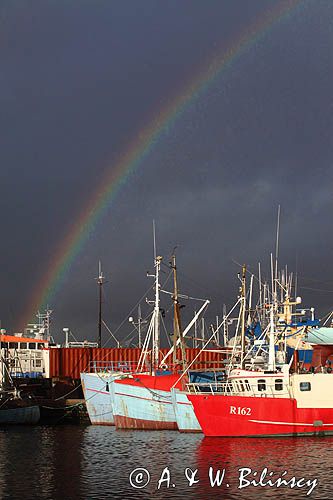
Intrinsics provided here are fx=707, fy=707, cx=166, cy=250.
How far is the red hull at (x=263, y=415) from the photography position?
53.8 metres

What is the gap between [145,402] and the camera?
62594 millimetres

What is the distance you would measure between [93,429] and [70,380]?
1937 cm

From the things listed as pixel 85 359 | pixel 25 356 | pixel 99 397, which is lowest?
pixel 99 397

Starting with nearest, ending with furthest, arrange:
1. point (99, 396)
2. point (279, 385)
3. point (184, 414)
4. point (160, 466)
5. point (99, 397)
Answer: point (160, 466)
point (279, 385)
point (184, 414)
point (99, 396)
point (99, 397)

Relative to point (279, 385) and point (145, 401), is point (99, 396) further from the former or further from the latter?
point (279, 385)

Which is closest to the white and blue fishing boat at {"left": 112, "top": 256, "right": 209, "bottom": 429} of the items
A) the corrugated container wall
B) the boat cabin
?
the corrugated container wall

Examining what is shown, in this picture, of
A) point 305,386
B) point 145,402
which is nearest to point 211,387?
point 305,386

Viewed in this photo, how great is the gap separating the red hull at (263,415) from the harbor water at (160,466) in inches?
37.1

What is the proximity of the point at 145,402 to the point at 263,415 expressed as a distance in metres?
12.7

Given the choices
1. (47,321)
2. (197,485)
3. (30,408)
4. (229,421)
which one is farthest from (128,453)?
(47,321)

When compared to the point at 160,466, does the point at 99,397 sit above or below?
above

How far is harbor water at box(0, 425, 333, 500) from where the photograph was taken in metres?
35.6

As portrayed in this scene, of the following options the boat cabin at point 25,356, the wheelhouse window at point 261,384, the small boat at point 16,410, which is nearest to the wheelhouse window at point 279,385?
the wheelhouse window at point 261,384

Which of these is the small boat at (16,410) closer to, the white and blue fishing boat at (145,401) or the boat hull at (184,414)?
the white and blue fishing boat at (145,401)
